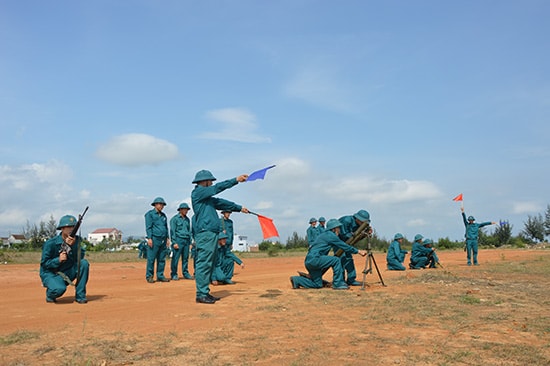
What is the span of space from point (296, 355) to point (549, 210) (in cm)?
5263

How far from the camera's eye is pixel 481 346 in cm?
591

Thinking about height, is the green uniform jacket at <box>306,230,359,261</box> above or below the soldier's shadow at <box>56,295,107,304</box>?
above

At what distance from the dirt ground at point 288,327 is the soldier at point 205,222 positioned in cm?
46

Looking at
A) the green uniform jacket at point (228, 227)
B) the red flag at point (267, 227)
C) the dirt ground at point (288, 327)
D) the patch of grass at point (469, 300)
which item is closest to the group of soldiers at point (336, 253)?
the dirt ground at point (288, 327)

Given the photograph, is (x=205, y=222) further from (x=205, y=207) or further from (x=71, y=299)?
(x=71, y=299)

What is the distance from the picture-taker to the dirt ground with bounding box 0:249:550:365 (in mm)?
5539

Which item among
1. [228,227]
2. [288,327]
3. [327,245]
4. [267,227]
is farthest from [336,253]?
[288,327]

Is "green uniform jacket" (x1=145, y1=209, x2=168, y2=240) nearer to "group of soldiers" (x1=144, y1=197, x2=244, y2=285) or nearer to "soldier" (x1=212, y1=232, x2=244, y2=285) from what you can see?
"group of soldiers" (x1=144, y1=197, x2=244, y2=285)

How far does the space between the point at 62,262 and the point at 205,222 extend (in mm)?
2728

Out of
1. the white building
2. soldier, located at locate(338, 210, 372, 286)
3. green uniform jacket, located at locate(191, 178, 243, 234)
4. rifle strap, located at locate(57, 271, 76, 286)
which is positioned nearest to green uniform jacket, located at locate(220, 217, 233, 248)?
soldier, located at locate(338, 210, 372, 286)

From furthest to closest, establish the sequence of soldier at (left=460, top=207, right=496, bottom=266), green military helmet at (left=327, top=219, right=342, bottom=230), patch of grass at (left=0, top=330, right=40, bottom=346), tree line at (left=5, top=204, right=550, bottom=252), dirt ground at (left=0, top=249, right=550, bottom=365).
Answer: tree line at (left=5, top=204, right=550, bottom=252), soldier at (left=460, top=207, right=496, bottom=266), green military helmet at (left=327, top=219, right=342, bottom=230), patch of grass at (left=0, top=330, right=40, bottom=346), dirt ground at (left=0, top=249, right=550, bottom=365)

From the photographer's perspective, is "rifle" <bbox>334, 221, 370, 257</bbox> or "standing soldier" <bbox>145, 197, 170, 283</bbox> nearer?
"rifle" <bbox>334, 221, 370, 257</bbox>

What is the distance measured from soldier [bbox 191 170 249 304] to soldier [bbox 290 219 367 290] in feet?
7.34

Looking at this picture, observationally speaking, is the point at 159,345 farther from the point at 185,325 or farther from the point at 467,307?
Answer: the point at 467,307
